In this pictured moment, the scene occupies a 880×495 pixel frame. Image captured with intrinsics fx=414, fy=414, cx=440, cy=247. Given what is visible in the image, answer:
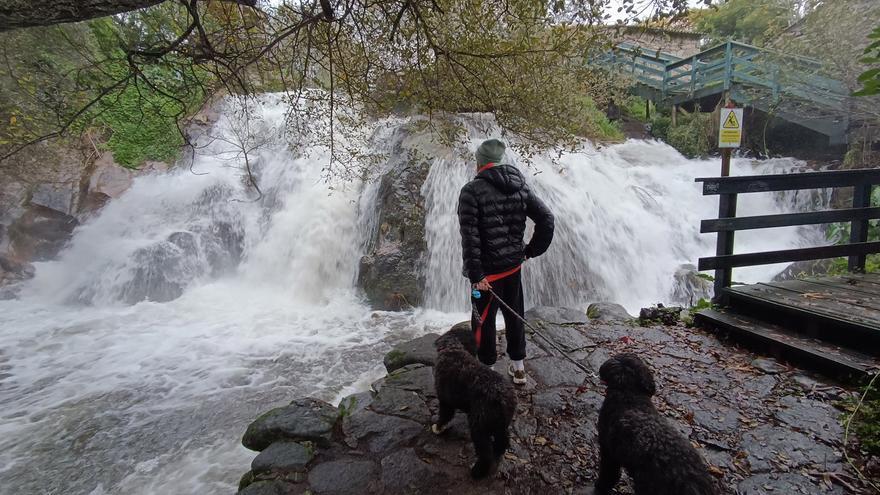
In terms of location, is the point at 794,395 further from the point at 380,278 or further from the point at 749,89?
the point at 749,89

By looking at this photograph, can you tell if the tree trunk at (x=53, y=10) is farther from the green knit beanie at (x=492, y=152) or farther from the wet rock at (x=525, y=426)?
the wet rock at (x=525, y=426)

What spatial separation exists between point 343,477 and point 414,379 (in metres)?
1.21

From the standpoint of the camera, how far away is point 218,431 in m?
4.68

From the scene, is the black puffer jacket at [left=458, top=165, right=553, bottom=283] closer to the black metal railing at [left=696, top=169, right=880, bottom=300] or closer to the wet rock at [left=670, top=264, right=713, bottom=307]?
the black metal railing at [left=696, top=169, right=880, bottom=300]

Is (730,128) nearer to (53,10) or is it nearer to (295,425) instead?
(295,425)

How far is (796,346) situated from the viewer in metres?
3.76

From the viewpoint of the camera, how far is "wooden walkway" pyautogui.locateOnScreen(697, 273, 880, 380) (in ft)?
11.4

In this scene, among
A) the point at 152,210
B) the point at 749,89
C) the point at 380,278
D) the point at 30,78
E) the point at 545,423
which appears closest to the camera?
the point at 545,423

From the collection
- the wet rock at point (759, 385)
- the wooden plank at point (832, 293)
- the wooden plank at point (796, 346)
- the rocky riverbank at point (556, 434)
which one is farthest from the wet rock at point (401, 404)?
the wooden plank at point (832, 293)

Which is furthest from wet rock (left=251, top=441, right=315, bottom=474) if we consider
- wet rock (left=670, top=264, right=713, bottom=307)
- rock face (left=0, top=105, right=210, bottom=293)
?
rock face (left=0, top=105, right=210, bottom=293)

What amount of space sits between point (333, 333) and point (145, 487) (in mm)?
3625

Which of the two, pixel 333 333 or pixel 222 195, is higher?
pixel 222 195

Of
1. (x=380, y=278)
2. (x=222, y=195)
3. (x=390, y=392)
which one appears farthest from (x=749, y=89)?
(x=222, y=195)

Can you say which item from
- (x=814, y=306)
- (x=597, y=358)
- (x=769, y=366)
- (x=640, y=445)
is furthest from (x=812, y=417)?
(x=640, y=445)
